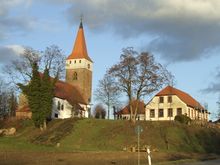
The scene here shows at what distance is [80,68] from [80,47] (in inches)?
272

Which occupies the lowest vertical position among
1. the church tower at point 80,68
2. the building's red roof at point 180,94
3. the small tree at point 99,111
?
the small tree at point 99,111

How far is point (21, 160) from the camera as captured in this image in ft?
82.4

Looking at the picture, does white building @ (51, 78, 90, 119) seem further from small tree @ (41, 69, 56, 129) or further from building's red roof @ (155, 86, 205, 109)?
building's red roof @ (155, 86, 205, 109)

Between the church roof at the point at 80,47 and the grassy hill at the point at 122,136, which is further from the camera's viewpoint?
the church roof at the point at 80,47

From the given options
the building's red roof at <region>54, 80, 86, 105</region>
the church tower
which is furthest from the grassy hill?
the church tower

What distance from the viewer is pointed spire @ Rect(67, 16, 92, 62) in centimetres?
11112

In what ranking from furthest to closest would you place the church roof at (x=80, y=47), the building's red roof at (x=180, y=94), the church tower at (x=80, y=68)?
the church roof at (x=80, y=47) → the church tower at (x=80, y=68) → the building's red roof at (x=180, y=94)

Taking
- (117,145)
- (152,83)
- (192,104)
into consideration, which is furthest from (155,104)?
(117,145)

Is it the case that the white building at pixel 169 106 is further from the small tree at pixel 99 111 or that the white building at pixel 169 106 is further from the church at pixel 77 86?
the small tree at pixel 99 111

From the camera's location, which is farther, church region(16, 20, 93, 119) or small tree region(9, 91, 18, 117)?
small tree region(9, 91, 18, 117)

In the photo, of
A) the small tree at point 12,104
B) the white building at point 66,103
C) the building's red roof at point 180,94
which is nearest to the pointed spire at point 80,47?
the white building at point 66,103

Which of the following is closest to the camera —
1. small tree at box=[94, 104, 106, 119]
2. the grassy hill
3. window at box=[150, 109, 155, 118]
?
the grassy hill

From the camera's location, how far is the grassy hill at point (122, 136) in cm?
5066

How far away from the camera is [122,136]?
5469cm
